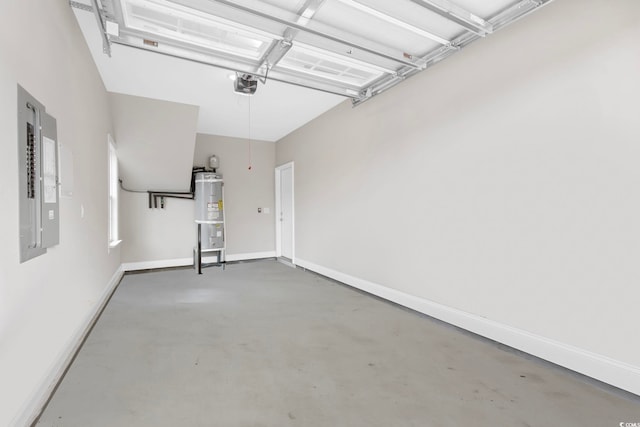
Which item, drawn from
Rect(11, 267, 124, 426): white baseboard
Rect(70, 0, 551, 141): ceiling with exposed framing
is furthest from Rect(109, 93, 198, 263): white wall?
Rect(11, 267, 124, 426): white baseboard

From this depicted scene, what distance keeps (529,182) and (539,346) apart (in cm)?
125

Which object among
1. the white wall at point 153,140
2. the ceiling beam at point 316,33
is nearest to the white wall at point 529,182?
the ceiling beam at point 316,33

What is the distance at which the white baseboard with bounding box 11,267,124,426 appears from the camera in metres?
1.56

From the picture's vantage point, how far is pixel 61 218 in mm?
2137

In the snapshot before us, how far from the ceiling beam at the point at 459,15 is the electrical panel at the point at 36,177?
2440mm

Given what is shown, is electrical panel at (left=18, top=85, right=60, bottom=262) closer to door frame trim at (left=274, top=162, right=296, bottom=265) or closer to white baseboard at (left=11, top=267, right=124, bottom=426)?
white baseboard at (left=11, top=267, right=124, bottom=426)

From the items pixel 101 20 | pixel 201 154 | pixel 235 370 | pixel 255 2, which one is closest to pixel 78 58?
pixel 101 20

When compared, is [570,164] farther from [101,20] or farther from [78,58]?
[78,58]

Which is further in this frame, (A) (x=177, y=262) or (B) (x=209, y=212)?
(A) (x=177, y=262)

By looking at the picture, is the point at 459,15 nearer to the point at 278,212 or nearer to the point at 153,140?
the point at 153,140

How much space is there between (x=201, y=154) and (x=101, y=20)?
3869 mm

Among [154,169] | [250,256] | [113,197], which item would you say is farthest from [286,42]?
[250,256]

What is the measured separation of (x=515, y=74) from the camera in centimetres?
238

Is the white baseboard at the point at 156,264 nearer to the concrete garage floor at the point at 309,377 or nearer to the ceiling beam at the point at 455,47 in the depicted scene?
the concrete garage floor at the point at 309,377
